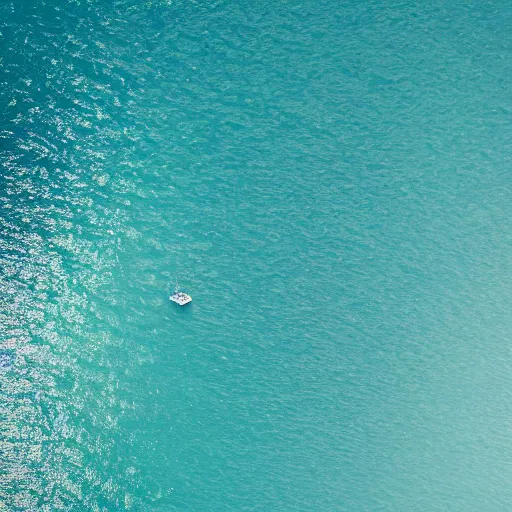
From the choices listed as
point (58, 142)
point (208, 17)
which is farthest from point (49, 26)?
point (208, 17)

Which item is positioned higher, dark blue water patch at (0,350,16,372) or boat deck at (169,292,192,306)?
boat deck at (169,292,192,306)

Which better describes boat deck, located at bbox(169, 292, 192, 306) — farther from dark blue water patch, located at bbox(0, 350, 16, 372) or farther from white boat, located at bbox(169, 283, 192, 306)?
dark blue water patch, located at bbox(0, 350, 16, 372)

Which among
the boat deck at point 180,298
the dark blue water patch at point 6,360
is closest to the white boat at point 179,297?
the boat deck at point 180,298

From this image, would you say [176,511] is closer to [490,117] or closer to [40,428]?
[40,428]

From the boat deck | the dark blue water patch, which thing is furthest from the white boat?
the dark blue water patch

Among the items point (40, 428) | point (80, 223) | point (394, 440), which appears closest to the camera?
point (40, 428)

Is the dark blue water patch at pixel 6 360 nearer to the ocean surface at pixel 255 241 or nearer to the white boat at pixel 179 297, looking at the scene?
the ocean surface at pixel 255 241
